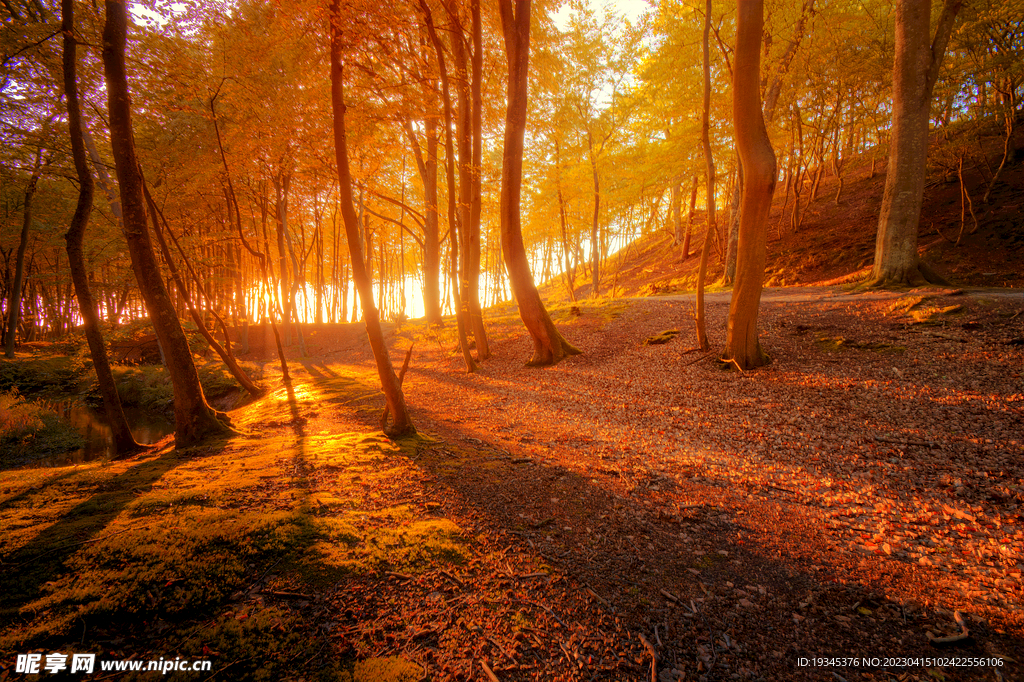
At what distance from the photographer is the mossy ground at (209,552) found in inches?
77.1

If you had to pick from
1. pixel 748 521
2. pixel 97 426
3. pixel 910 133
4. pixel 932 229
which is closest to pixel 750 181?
pixel 910 133

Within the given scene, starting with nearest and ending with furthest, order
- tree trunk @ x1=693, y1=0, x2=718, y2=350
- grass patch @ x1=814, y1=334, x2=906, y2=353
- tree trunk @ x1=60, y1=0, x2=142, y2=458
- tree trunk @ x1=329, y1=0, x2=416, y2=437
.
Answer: tree trunk @ x1=329, y1=0, x2=416, y2=437, tree trunk @ x1=60, y1=0, x2=142, y2=458, grass patch @ x1=814, y1=334, x2=906, y2=353, tree trunk @ x1=693, y1=0, x2=718, y2=350

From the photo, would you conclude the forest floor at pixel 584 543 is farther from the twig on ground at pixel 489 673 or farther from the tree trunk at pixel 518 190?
the tree trunk at pixel 518 190

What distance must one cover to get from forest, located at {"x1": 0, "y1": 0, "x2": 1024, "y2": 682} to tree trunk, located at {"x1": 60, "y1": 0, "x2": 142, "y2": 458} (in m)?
0.05

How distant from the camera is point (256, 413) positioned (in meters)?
8.70

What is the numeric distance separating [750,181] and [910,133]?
5748 millimetres

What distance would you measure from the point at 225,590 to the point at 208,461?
3.31 m

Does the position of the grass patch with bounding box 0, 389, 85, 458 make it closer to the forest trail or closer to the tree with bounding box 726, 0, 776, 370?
the tree with bounding box 726, 0, 776, 370

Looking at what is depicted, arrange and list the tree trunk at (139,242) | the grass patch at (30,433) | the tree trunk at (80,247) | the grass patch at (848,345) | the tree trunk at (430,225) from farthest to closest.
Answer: the tree trunk at (430,225)
the grass patch at (30,433)
the grass patch at (848,345)
the tree trunk at (80,247)
the tree trunk at (139,242)

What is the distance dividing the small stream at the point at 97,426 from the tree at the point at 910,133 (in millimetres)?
19999

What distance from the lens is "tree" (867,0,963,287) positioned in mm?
9000

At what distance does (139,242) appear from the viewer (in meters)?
5.48

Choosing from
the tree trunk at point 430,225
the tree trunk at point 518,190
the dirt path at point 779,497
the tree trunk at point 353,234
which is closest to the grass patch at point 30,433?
the dirt path at point 779,497

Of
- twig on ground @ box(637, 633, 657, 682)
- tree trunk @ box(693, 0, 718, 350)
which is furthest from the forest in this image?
tree trunk @ box(693, 0, 718, 350)
